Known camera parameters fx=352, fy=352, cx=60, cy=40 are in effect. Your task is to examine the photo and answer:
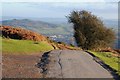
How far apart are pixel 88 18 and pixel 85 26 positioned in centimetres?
214

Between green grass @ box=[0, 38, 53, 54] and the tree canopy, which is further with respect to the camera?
the tree canopy

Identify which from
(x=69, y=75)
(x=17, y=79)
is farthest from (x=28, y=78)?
(x=69, y=75)

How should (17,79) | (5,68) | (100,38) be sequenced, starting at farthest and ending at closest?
(100,38), (5,68), (17,79)

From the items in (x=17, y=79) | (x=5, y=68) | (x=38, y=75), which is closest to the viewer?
(x=17, y=79)

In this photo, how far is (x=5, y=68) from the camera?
955 inches

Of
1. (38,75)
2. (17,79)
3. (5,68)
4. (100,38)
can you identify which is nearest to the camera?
(17,79)

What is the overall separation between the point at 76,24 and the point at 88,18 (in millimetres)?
3007

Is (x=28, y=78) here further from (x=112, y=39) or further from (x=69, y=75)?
(x=112, y=39)

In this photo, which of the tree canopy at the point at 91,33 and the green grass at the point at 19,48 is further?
the tree canopy at the point at 91,33

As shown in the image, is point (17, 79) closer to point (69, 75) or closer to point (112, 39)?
point (69, 75)

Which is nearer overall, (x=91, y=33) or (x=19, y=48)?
(x=19, y=48)

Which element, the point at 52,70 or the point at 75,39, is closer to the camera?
the point at 52,70

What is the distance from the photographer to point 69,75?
72.5 feet

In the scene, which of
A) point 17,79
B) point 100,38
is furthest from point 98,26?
point 17,79
